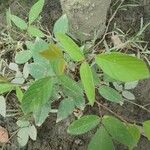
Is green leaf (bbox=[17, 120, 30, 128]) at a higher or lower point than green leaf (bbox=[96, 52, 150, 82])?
lower


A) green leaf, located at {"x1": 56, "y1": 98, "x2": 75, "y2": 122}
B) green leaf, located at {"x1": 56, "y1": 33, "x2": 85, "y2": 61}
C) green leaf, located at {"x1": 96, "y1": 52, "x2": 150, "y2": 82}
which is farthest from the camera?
green leaf, located at {"x1": 56, "y1": 98, "x2": 75, "y2": 122}

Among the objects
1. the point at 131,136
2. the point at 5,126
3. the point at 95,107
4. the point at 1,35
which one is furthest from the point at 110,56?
the point at 1,35

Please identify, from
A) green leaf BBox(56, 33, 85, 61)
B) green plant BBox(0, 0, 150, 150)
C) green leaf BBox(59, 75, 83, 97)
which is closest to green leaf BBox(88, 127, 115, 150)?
green plant BBox(0, 0, 150, 150)

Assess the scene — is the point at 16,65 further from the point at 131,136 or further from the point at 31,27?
the point at 131,136

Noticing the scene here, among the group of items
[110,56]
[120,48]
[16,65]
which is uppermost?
[110,56]

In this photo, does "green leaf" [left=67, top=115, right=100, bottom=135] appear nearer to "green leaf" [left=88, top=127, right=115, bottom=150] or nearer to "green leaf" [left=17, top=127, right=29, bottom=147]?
"green leaf" [left=88, top=127, right=115, bottom=150]

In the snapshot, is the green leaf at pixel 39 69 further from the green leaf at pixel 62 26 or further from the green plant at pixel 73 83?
the green leaf at pixel 62 26

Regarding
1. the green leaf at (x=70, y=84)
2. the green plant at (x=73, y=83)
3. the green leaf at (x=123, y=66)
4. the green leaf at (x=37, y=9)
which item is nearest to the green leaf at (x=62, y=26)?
the green plant at (x=73, y=83)
